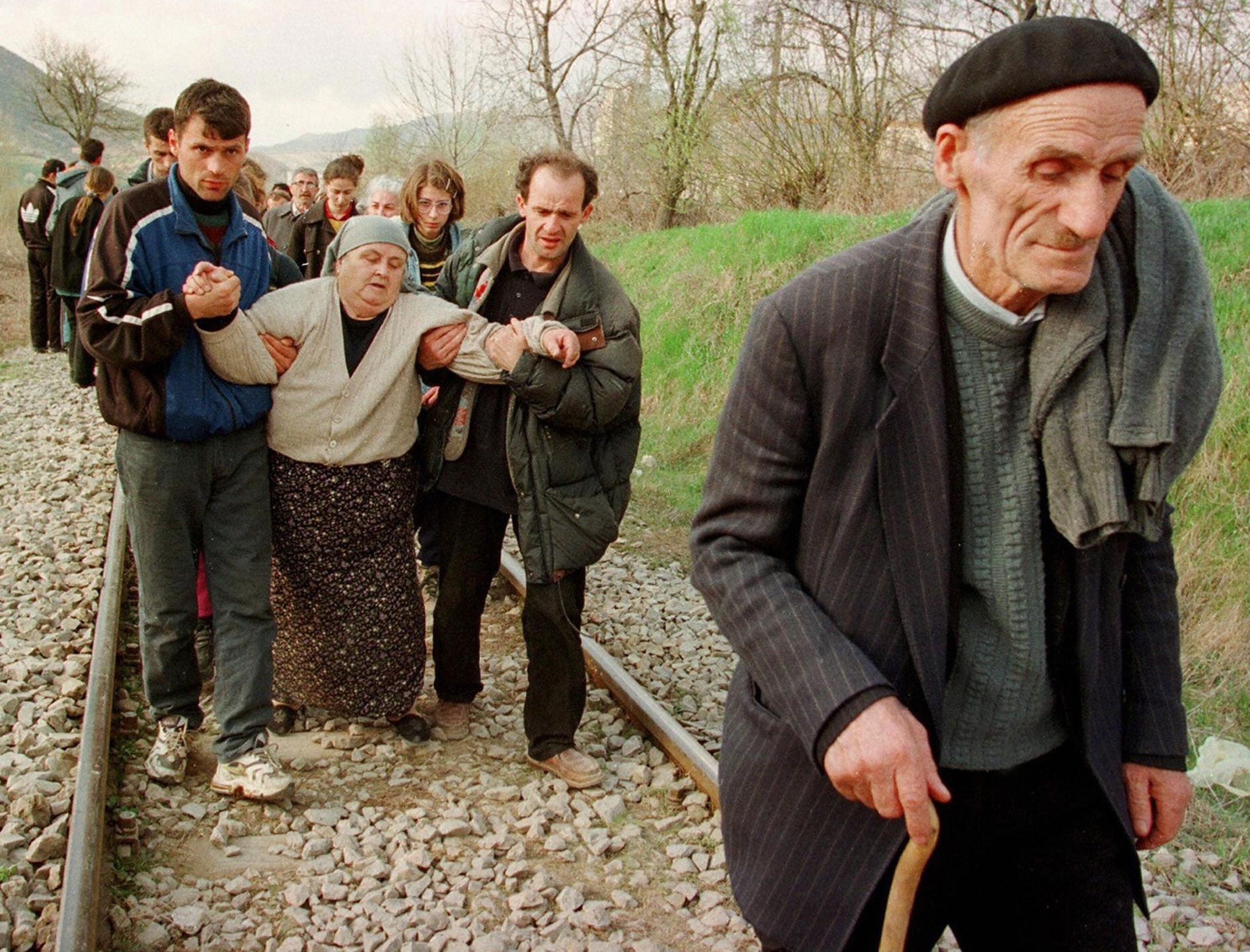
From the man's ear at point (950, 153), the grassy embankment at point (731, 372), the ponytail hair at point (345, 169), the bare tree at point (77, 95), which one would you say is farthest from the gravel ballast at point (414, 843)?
the bare tree at point (77, 95)

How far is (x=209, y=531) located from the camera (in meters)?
4.02

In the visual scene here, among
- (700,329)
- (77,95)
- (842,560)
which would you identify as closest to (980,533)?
(842,560)

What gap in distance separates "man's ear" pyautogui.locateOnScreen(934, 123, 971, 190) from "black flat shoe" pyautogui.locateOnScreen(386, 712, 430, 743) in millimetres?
3584

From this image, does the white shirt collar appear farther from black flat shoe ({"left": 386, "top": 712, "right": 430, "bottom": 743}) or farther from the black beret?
black flat shoe ({"left": 386, "top": 712, "right": 430, "bottom": 743})

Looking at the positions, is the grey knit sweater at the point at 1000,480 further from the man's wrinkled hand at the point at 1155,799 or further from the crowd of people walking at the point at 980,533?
the man's wrinkled hand at the point at 1155,799

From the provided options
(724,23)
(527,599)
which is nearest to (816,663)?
(527,599)

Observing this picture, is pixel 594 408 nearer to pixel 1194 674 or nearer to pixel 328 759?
pixel 328 759

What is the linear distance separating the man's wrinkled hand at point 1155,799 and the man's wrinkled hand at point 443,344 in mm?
2816

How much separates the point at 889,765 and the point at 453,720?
136 inches

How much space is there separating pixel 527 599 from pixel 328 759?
3.56 ft

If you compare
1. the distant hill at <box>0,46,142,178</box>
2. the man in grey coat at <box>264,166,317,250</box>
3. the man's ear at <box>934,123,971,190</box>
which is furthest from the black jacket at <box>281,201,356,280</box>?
the distant hill at <box>0,46,142,178</box>

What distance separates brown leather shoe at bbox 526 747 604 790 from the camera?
4.19 meters

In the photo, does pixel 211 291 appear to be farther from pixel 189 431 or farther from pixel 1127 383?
pixel 1127 383

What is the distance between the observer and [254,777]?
395 cm
